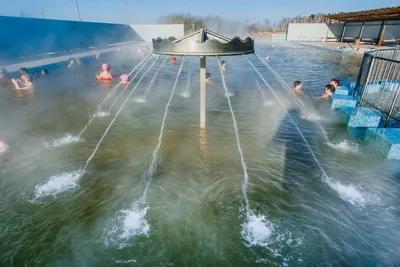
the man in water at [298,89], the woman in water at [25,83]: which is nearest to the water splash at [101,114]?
the woman in water at [25,83]

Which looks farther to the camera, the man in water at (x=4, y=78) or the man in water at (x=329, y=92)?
the man in water at (x=4, y=78)

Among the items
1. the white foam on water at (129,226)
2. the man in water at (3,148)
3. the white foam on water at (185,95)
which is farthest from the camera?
the white foam on water at (185,95)

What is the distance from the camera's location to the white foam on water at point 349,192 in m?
4.39

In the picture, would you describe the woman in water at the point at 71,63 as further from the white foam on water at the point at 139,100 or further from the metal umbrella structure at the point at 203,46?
the metal umbrella structure at the point at 203,46

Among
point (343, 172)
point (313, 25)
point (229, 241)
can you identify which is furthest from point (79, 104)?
point (313, 25)

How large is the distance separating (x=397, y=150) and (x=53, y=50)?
30.1 metres

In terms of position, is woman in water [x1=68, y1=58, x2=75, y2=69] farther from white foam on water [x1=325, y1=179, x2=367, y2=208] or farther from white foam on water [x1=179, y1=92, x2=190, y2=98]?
white foam on water [x1=325, y1=179, x2=367, y2=208]

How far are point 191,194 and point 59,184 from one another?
281 centimetres

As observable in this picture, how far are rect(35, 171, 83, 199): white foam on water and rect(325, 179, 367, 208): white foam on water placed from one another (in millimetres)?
5438

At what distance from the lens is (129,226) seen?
3854 millimetres

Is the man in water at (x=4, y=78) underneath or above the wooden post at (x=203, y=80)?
underneath

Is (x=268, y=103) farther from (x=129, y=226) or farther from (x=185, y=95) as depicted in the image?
(x=129, y=226)

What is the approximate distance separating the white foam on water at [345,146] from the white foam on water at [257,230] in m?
3.90

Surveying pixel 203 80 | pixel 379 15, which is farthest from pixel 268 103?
pixel 379 15
